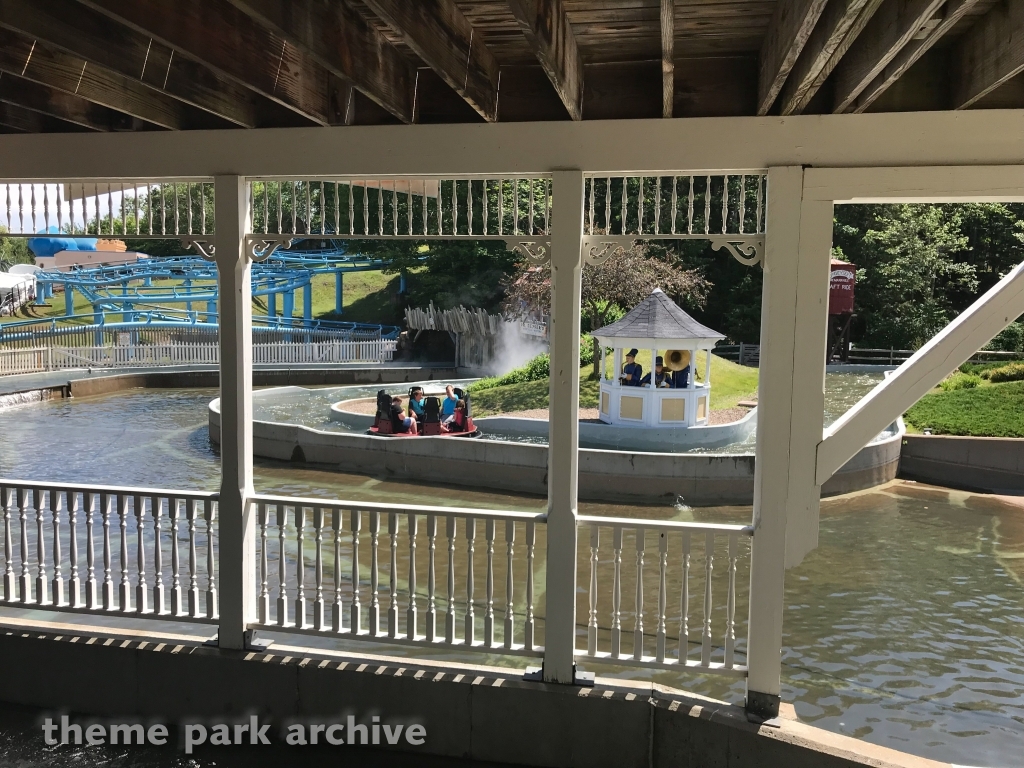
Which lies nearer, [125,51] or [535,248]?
[125,51]

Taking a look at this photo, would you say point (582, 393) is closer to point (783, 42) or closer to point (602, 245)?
point (602, 245)

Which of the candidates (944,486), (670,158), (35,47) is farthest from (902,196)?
(944,486)

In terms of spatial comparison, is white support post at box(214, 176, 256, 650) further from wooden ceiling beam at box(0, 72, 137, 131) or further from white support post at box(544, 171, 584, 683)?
white support post at box(544, 171, 584, 683)

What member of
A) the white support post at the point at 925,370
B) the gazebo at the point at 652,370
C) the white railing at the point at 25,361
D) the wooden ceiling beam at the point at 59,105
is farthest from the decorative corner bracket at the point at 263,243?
the white railing at the point at 25,361

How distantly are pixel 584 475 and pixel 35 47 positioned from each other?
8998 mm

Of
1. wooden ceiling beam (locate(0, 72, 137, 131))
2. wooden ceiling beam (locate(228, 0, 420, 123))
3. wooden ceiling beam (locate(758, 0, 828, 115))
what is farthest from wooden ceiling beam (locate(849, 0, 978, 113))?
wooden ceiling beam (locate(0, 72, 137, 131))

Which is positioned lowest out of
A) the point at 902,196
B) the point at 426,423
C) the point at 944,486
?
the point at 944,486

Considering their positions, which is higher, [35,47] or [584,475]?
[35,47]

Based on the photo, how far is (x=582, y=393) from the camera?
1667cm

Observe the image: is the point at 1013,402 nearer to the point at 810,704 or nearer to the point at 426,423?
the point at 426,423

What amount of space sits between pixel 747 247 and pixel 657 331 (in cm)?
956

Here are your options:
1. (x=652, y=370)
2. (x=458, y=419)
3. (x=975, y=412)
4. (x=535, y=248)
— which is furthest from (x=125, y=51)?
(x=975, y=412)

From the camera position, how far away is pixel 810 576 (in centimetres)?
812

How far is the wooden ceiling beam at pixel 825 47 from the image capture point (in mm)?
2445
